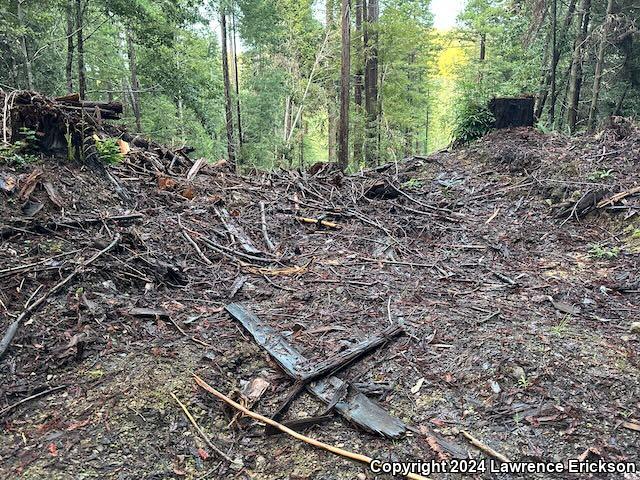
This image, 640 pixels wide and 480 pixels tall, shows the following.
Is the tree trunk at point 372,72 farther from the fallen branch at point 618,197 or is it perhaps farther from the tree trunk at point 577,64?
the fallen branch at point 618,197

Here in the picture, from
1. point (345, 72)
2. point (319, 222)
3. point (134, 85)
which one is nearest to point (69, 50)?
point (345, 72)

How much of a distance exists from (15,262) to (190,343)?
174 centimetres

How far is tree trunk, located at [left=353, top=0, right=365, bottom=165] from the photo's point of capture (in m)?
15.4

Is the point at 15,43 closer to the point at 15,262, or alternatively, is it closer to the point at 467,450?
the point at 15,262

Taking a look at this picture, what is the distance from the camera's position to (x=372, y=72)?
15148 millimetres

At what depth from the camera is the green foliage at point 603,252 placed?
15.8 ft

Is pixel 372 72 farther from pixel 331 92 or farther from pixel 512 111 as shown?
pixel 512 111

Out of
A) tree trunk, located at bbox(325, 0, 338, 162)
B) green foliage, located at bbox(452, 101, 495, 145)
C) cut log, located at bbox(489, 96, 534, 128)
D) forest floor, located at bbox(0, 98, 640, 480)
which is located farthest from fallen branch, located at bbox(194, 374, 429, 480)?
tree trunk, located at bbox(325, 0, 338, 162)

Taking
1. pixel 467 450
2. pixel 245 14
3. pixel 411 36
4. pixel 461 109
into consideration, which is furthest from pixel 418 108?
pixel 467 450

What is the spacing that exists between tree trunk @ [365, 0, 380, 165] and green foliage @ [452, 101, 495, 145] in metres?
5.63

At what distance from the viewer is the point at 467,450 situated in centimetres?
221

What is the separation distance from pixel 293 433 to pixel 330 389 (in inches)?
17.4

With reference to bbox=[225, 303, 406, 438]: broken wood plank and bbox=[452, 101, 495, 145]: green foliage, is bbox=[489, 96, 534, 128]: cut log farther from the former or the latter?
bbox=[225, 303, 406, 438]: broken wood plank

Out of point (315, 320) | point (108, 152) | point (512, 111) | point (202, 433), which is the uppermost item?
point (512, 111)
